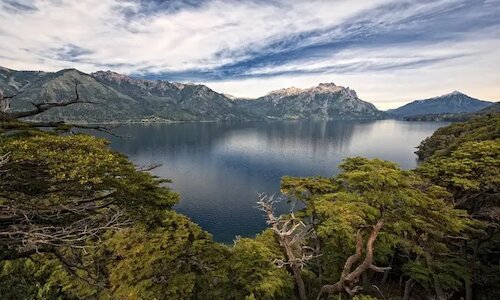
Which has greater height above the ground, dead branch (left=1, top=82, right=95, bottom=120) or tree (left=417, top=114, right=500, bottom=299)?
dead branch (left=1, top=82, right=95, bottom=120)

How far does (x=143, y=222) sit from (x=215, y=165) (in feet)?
392

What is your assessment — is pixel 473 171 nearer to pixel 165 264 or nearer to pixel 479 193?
pixel 479 193

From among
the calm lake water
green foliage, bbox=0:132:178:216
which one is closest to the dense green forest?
green foliage, bbox=0:132:178:216

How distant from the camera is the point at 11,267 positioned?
65.7ft

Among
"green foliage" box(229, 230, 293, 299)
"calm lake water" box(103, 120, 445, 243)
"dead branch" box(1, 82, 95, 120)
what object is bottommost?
"calm lake water" box(103, 120, 445, 243)

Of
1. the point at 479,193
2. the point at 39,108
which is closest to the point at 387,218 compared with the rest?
the point at 479,193

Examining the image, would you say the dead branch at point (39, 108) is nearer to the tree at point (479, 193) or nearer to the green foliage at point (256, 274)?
the green foliage at point (256, 274)

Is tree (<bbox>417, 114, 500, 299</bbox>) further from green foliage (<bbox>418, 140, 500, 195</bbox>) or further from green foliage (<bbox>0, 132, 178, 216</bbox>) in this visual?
green foliage (<bbox>0, 132, 178, 216</bbox>)

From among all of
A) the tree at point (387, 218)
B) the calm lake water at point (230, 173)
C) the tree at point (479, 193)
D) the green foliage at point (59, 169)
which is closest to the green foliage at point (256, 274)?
the tree at point (387, 218)

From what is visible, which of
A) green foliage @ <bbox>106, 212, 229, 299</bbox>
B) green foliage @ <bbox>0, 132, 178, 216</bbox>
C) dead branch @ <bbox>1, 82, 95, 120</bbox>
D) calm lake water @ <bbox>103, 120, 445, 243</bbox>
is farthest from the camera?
calm lake water @ <bbox>103, 120, 445, 243</bbox>

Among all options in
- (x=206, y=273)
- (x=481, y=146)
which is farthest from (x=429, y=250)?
(x=206, y=273)

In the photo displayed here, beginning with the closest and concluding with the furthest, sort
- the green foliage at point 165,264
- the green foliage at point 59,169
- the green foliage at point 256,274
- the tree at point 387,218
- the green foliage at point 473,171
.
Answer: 1. the green foliage at point 59,169
2. the green foliage at point 165,264
3. the tree at point 387,218
4. the green foliage at point 256,274
5. the green foliage at point 473,171

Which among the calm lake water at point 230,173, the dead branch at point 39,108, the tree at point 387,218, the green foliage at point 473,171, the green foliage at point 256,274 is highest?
the dead branch at point 39,108

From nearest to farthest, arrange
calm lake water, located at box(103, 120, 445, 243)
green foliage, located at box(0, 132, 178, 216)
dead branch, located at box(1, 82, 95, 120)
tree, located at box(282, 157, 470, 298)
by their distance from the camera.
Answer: dead branch, located at box(1, 82, 95, 120) → green foliage, located at box(0, 132, 178, 216) → tree, located at box(282, 157, 470, 298) → calm lake water, located at box(103, 120, 445, 243)
